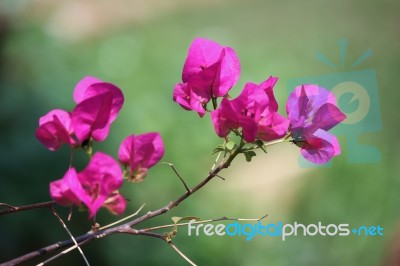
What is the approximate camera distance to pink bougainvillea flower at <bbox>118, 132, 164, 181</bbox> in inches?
16.9

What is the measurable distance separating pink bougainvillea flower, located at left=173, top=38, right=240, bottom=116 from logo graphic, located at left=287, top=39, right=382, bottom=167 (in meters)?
0.78

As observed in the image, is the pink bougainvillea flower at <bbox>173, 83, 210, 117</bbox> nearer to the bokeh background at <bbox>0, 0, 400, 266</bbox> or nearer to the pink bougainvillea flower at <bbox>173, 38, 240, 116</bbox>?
the pink bougainvillea flower at <bbox>173, 38, 240, 116</bbox>

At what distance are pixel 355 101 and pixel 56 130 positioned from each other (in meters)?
0.98

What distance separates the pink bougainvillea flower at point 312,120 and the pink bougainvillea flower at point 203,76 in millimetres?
51

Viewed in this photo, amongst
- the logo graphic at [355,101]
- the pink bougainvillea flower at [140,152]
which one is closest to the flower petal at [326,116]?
the pink bougainvillea flower at [140,152]

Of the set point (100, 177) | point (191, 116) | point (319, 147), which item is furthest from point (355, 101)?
point (100, 177)

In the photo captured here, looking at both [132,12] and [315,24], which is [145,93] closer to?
[132,12]

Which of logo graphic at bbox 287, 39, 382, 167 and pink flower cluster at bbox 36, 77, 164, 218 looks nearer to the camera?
pink flower cluster at bbox 36, 77, 164, 218

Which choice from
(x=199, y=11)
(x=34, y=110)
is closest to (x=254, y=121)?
(x=199, y=11)

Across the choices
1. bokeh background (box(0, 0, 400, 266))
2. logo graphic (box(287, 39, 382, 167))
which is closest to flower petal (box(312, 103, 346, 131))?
logo graphic (box(287, 39, 382, 167))

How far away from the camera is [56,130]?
0.44 metres

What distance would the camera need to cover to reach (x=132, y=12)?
1.77 meters

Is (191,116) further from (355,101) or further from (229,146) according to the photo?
(229,146)

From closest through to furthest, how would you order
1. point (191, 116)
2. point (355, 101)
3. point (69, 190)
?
1. point (69, 190)
2. point (355, 101)
3. point (191, 116)
